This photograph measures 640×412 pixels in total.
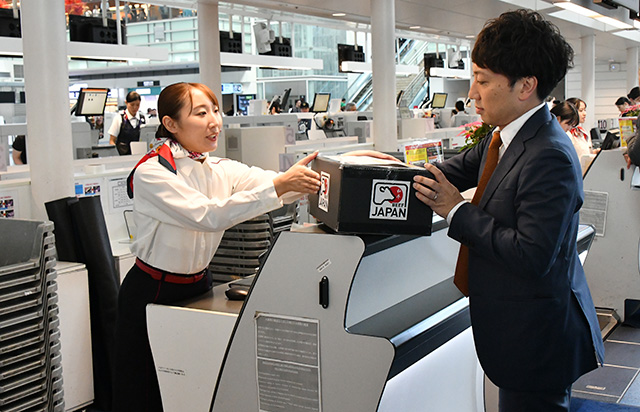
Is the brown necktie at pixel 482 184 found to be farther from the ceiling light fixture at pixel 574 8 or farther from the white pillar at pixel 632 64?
the white pillar at pixel 632 64

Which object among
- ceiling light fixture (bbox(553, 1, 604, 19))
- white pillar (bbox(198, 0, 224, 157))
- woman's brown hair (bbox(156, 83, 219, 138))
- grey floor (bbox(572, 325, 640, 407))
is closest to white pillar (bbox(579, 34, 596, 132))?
ceiling light fixture (bbox(553, 1, 604, 19))

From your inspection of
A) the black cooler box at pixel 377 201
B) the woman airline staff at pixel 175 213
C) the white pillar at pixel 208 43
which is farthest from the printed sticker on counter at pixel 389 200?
the white pillar at pixel 208 43

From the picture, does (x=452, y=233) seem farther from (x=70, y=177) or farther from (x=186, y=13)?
(x=186, y=13)

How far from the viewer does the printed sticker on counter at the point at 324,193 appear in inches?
78.6

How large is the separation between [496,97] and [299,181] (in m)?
0.67

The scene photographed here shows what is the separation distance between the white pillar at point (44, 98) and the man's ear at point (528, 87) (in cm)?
348

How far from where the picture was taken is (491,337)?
1791 mm

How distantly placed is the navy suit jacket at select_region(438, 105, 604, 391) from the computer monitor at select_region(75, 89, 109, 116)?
9.03 meters

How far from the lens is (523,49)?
169 cm

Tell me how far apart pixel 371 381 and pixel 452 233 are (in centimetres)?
46

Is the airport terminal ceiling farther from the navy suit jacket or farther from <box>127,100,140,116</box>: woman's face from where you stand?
the navy suit jacket

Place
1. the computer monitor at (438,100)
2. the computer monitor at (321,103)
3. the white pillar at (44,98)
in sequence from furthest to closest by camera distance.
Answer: the computer monitor at (438,100) < the computer monitor at (321,103) < the white pillar at (44,98)

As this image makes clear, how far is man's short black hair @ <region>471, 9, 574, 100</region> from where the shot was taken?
170 centimetres

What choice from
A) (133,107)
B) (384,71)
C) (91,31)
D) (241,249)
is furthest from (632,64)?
(241,249)
